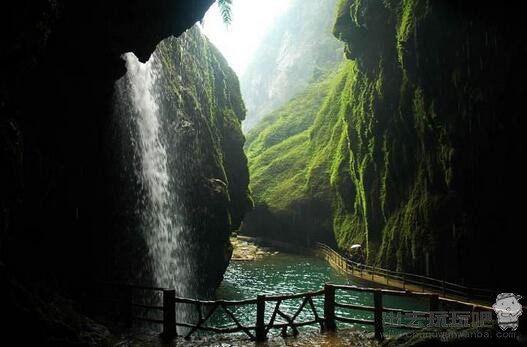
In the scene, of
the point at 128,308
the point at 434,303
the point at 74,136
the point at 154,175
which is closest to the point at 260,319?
the point at 128,308

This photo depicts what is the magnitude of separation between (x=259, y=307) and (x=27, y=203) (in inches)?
250

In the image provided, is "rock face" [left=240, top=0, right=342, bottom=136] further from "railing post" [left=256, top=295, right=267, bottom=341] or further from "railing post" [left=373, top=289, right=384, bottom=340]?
"railing post" [left=256, top=295, right=267, bottom=341]

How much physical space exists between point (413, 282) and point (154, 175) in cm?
1456

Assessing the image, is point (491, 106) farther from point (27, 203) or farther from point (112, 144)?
point (27, 203)

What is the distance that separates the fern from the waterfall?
6477 mm

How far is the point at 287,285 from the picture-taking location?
27.6 metres

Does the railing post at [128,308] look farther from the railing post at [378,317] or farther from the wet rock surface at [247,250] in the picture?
the wet rock surface at [247,250]

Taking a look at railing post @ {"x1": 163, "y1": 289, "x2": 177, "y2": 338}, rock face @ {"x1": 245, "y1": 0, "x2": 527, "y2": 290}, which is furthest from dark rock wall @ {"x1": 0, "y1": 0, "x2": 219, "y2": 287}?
rock face @ {"x1": 245, "y1": 0, "x2": 527, "y2": 290}

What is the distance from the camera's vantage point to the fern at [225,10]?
1188 centimetres

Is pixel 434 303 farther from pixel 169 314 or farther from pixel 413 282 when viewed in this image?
pixel 413 282

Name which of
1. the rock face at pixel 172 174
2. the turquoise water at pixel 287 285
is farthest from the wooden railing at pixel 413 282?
the rock face at pixel 172 174

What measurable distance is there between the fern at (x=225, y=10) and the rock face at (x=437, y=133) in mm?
9679

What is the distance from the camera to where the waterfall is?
55.7 ft

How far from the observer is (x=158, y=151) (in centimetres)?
1898
